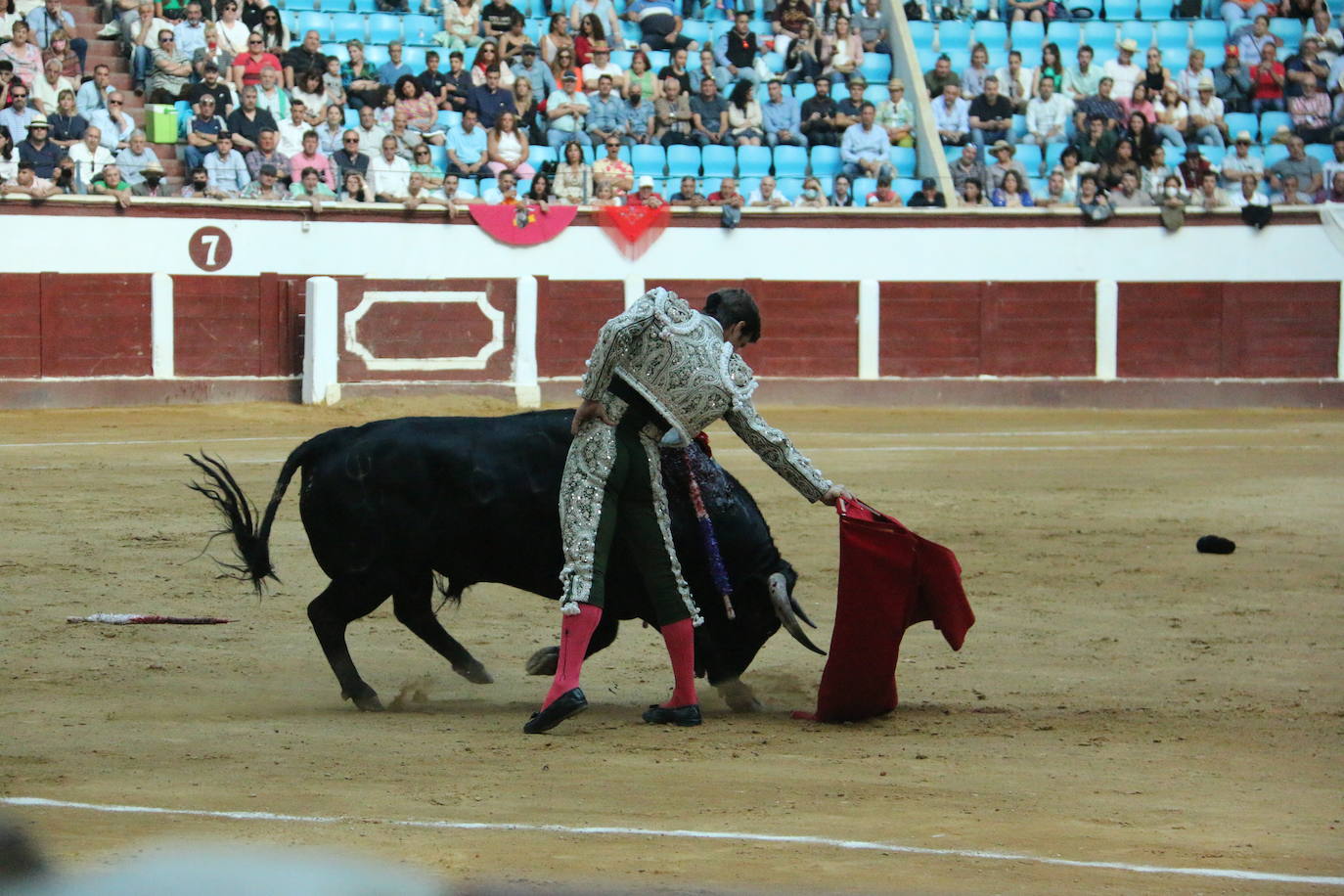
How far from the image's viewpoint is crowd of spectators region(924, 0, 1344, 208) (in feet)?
48.2

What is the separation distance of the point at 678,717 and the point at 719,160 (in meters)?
10.7

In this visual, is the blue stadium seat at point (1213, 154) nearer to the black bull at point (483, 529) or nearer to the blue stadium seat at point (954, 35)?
the blue stadium seat at point (954, 35)

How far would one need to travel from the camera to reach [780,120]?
14.7m

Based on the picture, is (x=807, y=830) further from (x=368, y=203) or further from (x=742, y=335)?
(x=368, y=203)

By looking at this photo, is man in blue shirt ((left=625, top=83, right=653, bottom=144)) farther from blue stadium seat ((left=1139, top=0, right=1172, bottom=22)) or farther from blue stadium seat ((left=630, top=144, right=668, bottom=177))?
blue stadium seat ((left=1139, top=0, right=1172, bottom=22))

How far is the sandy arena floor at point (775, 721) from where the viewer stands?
314 cm

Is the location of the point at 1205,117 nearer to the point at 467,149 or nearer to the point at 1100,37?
the point at 1100,37

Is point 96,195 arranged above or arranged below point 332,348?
above

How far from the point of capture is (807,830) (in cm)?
328

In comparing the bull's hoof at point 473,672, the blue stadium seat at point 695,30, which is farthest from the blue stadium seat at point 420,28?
the bull's hoof at point 473,672

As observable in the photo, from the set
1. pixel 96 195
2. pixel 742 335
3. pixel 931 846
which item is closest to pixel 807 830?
pixel 931 846

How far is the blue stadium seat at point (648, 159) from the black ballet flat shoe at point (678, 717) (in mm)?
10425

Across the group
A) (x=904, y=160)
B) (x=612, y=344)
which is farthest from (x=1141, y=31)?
(x=612, y=344)

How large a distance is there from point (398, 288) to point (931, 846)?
35.7 feet
